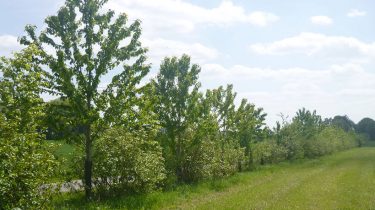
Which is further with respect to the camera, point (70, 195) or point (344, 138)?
point (344, 138)

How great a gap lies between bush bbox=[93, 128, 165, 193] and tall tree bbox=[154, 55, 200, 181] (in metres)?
6.38

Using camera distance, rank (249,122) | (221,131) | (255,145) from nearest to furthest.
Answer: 1. (221,131)
2. (249,122)
3. (255,145)

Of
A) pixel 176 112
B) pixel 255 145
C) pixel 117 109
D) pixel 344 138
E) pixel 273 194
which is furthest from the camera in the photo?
pixel 344 138

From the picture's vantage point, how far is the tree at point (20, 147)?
29.2 feet

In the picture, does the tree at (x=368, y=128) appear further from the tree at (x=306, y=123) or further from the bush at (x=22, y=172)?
the bush at (x=22, y=172)

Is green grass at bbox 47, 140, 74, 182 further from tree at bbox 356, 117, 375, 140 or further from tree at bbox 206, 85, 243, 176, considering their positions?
tree at bbox 356, 117, 375, 140

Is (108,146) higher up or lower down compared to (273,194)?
higher up

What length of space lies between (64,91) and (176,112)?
10138 millimetres

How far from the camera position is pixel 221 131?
3816cm

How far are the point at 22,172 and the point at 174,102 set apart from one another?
17.6 m

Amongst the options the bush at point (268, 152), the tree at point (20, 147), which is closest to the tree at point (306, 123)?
the bush at point (268, 152)

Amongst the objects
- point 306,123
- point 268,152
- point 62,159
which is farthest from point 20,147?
point 306,123

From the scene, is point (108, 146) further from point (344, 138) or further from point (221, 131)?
point (344, 138)

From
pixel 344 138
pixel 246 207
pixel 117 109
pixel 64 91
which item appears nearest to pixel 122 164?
pixel 117 109
